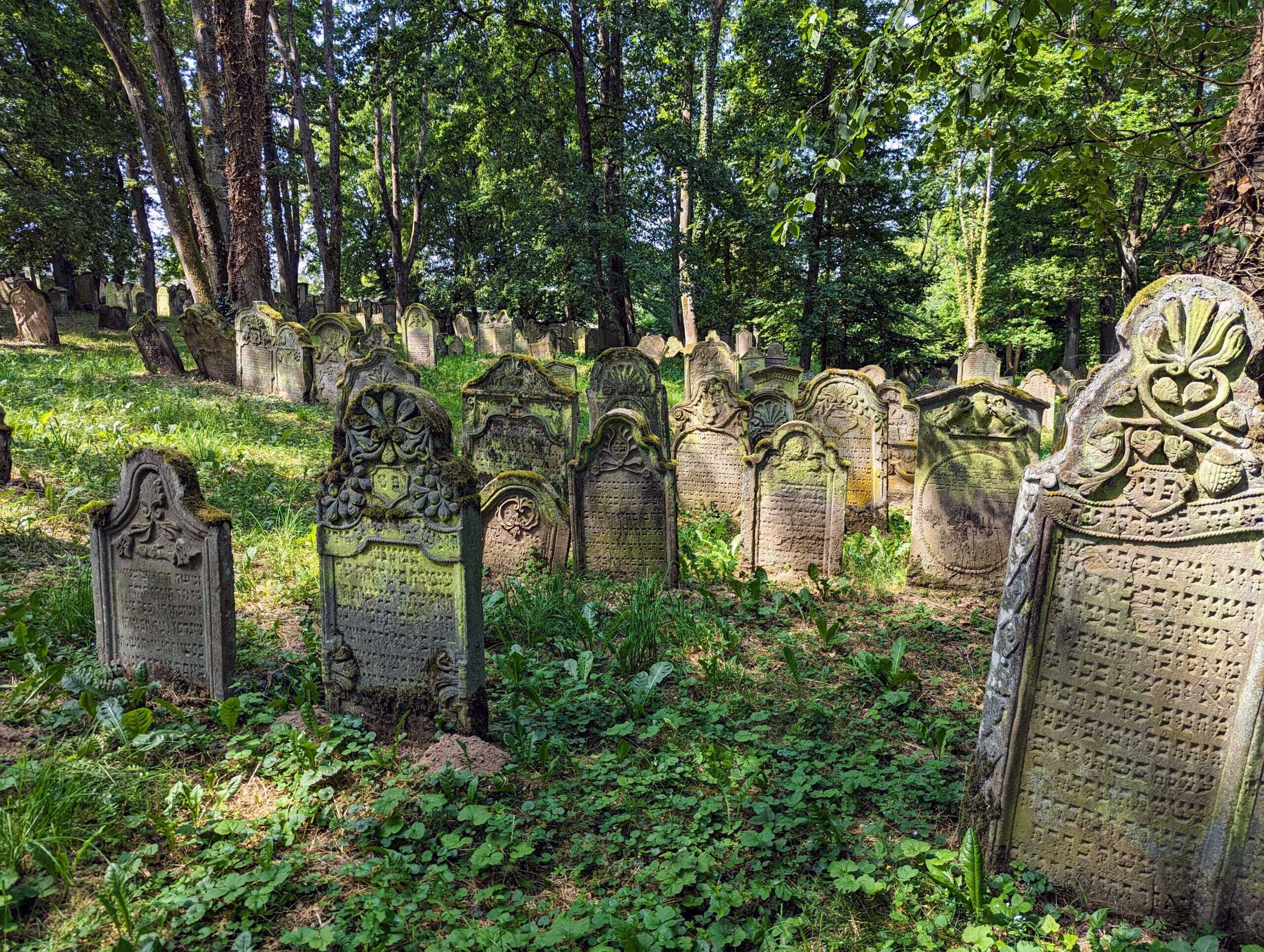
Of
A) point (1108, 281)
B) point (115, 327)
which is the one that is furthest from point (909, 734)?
point (1108, 281)

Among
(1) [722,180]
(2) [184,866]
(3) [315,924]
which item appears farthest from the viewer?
(1) [722,180]

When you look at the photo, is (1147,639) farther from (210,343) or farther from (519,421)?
(210,343)

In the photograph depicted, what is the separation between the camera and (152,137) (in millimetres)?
11680

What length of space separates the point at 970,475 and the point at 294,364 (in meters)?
9.84

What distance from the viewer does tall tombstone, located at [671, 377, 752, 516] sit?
775 centimetres

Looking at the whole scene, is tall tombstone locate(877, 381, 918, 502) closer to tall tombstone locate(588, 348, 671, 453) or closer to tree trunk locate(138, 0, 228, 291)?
tall tombstone locate(588, 348, 671, 453)

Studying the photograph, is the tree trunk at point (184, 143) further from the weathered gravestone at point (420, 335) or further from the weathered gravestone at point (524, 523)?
the weathered gravestone at point (524, 523)

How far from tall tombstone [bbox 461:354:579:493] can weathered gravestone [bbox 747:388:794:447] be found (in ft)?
7.14

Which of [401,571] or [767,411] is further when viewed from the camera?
[767,411]

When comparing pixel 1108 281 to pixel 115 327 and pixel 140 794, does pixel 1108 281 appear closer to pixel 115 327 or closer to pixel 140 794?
pixel 140 794

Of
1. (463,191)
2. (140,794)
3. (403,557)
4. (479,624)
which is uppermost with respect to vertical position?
(463,191)

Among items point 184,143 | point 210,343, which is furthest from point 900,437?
point 184,143

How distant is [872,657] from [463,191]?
25.9 m

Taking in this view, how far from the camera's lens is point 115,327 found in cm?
1761
